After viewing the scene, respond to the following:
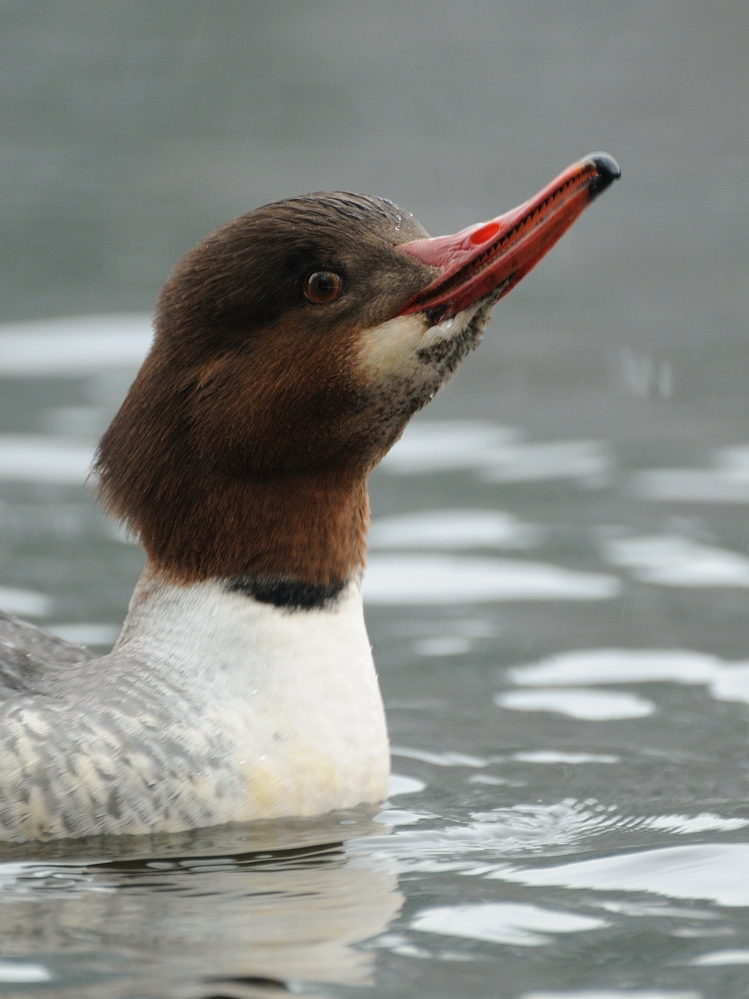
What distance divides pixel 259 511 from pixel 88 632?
7.36 ft

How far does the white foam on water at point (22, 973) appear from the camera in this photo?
15.6ft

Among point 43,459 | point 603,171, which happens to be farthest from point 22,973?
point 43,459

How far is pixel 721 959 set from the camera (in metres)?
4.97

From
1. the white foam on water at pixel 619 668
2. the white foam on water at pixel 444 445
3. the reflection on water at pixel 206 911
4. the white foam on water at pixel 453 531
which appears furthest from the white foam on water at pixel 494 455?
the reflection on water at pixel 206 911

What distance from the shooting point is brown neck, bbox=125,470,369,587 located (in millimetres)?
5969

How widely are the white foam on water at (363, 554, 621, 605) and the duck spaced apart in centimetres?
224

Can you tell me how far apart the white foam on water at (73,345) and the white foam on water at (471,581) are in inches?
127

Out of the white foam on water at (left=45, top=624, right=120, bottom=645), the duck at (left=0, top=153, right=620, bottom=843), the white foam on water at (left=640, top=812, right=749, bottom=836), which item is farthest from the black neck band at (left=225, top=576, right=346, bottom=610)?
the white foam on water at (left=45, top=624, right=120, bottom=645)

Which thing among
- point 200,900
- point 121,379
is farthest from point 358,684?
point 121,379

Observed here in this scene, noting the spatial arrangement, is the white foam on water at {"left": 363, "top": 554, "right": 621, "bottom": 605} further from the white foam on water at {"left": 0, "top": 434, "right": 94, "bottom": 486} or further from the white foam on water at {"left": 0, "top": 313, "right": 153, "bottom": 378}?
the white foam on water at {"left": 0, "top": 313, "right": 153, "bottom": 378}

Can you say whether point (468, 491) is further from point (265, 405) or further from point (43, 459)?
point (265, 405)

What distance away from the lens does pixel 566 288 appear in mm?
14086

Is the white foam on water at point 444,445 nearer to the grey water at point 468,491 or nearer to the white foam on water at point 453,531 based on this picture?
the grey water at point 468,491

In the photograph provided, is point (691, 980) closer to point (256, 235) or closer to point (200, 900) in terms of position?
point (200, 900)
